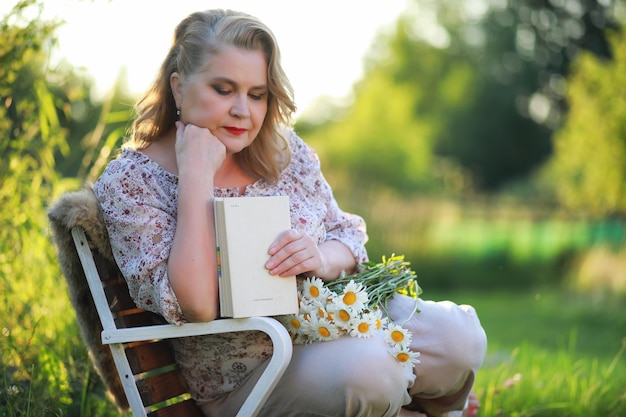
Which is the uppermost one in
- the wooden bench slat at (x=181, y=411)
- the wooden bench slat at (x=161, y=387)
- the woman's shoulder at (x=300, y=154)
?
the woman's shoulder at (x=300, y=154)

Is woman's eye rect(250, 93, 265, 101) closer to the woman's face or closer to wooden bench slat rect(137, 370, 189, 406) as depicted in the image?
the woman's face

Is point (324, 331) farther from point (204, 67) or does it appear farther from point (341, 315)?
point (204, 67)

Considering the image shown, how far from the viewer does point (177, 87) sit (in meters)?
2.71

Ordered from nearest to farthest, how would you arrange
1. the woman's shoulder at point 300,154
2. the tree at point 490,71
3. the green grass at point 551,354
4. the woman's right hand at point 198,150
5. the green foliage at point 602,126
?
1. the woman's right hand at point 198,150
2. the woman's shoulder at point 300,154
3. the green grass at point 551,354
4. the green foliage at point 602,126
5. the tree at point 490,71

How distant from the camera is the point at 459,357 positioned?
2711 mm

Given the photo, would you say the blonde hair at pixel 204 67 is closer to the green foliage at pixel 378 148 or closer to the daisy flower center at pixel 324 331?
the daisy flower center at pixel 324 331

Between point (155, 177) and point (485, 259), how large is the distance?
1268 cm

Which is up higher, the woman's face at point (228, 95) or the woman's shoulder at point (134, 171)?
the woman's face at point (228, 95)

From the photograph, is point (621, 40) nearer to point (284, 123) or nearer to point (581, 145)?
point (581, 145)

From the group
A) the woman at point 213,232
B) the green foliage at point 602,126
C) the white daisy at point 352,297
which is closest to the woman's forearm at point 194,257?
the woman at point 213,232

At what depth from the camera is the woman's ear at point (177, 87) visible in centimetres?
269

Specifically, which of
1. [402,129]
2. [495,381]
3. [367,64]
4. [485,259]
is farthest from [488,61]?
[495,381]

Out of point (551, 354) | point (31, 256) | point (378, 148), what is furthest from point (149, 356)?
point (378, 148)

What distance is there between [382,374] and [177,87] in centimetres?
116
